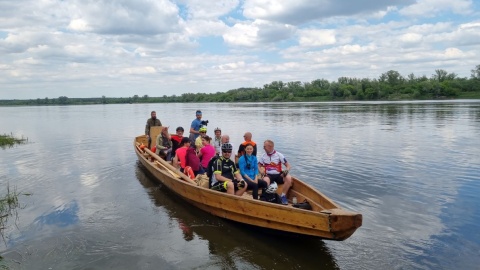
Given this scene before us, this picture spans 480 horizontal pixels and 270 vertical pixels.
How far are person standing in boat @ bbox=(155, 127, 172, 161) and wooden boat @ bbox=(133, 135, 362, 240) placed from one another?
3.22m

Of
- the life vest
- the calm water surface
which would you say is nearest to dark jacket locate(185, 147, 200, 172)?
the life vest

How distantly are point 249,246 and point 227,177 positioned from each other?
1.69 meters

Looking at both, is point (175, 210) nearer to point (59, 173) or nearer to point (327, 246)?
point (327, 246)

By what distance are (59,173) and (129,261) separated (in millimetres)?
8909

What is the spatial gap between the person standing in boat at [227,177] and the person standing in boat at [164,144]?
520cm

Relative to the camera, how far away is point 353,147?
17.9m

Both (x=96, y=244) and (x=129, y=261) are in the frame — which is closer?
(x=129, y=261)

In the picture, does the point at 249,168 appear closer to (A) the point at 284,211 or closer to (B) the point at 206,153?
(A) the point at 284,211

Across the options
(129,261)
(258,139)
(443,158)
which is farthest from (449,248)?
(258,139)

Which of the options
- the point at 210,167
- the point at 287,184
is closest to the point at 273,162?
the point at 287,184

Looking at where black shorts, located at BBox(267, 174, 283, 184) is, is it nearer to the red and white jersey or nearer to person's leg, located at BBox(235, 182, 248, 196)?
the red and white jersey

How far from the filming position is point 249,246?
22.7 feet

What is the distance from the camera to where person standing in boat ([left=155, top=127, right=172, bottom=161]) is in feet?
42.6

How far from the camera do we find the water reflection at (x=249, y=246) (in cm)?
623
